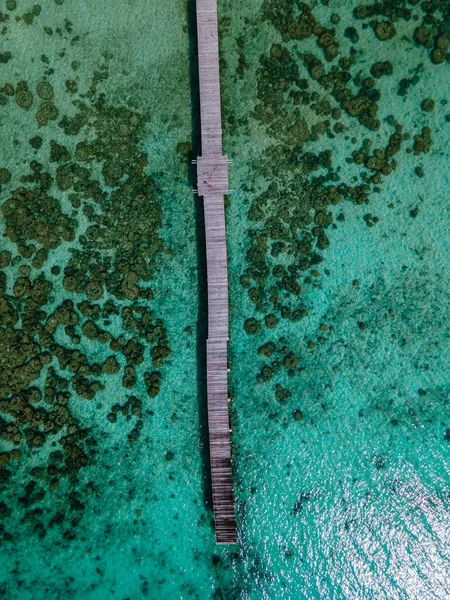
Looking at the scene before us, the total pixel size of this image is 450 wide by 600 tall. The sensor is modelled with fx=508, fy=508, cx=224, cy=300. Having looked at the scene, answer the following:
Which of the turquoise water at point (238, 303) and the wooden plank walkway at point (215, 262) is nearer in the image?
the wooden plank walkway at point (215, 262)

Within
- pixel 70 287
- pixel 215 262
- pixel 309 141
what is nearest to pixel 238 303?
pixel 215 262

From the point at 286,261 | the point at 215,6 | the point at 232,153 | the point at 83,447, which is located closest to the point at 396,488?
the point at 286,261

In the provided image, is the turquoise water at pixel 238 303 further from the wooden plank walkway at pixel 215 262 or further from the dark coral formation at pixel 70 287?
the wooden plank walkway at pixel 215 262

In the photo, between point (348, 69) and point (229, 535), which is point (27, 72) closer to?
point (348, 69)

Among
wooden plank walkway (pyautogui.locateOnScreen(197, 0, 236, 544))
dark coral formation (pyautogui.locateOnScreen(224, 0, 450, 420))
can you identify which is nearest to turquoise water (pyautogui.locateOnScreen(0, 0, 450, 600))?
dark coral formation (pyautogui.locateOnScreen(224, 0, 450, 420))

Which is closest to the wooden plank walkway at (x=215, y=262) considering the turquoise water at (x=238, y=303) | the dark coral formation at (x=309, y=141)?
the turquoise water at (x=238, y=303)

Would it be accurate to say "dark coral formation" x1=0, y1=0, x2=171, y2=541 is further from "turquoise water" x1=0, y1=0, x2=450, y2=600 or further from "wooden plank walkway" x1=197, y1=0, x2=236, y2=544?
"wooden plank walkway" x1=197, y1=0, x2=236, y2=544
